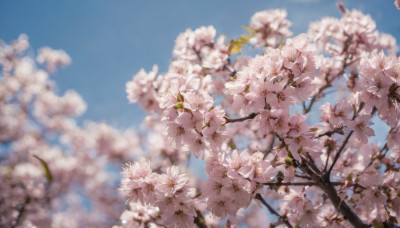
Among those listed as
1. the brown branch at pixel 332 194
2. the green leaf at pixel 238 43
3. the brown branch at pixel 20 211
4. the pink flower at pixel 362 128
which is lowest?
the brown branch at pixel 332 194

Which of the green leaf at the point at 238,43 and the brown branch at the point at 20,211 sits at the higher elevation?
the brown branch at the point at 20,211

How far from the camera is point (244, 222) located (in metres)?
9.28

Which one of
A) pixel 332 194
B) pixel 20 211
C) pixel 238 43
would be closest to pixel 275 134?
pixel 332 194

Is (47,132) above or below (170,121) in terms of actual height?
above

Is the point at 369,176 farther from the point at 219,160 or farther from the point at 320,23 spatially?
the point at 320,23

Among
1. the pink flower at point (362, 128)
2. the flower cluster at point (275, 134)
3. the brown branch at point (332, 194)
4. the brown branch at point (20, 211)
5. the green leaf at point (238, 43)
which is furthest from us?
the brown branch at point (20, 211)

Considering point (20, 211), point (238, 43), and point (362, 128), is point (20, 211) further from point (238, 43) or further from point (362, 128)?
point (362, 128)

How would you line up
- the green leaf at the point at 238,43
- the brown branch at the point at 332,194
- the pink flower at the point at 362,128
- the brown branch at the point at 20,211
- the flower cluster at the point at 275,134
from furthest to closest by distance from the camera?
the brown branch at the point at 20,211 → the green leaf at the point at 238,43 → the brown branch at the point at 332,194 → the pink flower at the point at 362,128 → the flower cluster at the point at 275,134

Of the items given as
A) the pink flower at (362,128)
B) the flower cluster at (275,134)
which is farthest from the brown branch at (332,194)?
the pink flower at (362,128)

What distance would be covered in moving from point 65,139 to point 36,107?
253cm

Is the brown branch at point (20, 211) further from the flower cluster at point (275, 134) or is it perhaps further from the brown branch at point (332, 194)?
the brown branch at point (332, 194)

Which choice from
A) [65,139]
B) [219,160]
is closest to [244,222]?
[219,160]

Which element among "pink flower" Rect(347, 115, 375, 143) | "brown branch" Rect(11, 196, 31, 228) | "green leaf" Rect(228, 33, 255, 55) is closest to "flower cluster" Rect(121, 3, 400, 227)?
"pink flower" Rect(347, 115, 375, 143)

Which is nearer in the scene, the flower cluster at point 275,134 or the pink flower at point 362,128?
the flower cluster at point 275,134
